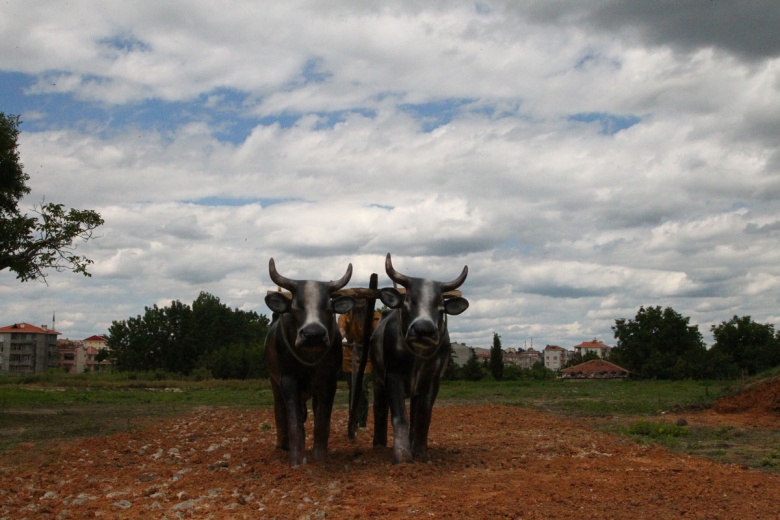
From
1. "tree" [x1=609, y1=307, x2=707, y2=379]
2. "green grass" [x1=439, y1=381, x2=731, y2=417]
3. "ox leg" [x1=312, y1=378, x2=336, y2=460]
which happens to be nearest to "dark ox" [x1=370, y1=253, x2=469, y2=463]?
→ "ox leg" [x1=312, y1=378, x2=336, y2=460]

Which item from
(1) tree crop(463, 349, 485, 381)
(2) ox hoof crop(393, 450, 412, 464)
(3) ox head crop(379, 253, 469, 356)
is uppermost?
(3) ox head crop(379, 253, 469, 356)

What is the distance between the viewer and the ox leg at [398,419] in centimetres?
899

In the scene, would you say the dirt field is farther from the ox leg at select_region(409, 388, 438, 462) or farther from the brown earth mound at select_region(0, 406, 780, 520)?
the ox leg at select_region(409, 388, 438, 462)

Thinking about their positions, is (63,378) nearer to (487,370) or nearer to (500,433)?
(487,370)

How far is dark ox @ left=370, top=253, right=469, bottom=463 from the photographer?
9.01 m

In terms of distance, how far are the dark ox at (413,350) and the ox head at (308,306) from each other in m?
0.59

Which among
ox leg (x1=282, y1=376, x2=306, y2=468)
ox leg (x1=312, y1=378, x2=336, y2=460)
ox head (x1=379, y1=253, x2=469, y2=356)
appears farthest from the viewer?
ox leg (x1=312, y1=378, x2=336, y2=460)

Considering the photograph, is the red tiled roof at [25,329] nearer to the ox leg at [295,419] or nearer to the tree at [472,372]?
the tree at [472,372]

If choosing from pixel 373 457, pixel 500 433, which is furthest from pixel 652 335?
pixel 373 457

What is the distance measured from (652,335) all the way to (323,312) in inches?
1888

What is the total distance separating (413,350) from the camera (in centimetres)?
926

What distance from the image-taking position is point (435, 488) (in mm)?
7574

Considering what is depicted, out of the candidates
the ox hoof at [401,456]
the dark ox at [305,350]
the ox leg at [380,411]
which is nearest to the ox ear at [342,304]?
the dark ox at [305,350]

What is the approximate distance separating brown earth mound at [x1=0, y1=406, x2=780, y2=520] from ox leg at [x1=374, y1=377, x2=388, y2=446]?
1.25 ft
